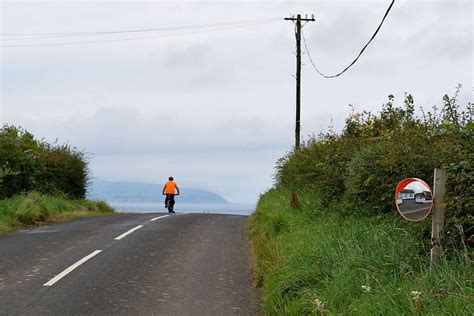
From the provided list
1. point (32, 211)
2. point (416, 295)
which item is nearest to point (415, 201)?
point (416, 295)

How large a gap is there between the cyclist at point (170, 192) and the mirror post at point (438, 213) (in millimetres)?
23776

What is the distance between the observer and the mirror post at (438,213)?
625 cm

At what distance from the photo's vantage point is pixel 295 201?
1390cm

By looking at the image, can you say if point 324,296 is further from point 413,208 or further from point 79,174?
point 79,174

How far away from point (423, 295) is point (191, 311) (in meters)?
3.50

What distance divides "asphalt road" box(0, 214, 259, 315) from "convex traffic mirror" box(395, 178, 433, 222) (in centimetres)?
267

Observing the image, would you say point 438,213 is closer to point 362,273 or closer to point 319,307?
point 362,273

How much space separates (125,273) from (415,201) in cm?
572

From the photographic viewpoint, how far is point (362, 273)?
6.50m

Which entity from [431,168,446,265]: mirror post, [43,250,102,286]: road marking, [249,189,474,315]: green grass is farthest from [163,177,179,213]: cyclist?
[431,168,446,265]: mirror post

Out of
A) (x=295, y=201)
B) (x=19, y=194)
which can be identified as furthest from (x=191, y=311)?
(x=19, y=194)

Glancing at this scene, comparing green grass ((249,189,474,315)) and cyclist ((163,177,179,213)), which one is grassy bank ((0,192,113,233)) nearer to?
cyclist ((163,177,179,213))

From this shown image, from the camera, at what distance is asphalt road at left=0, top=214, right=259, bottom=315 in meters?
7.85

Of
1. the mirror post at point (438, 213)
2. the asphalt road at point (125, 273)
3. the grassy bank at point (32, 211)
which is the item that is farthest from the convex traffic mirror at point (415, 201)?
the grassy bank at point (32, 211)
